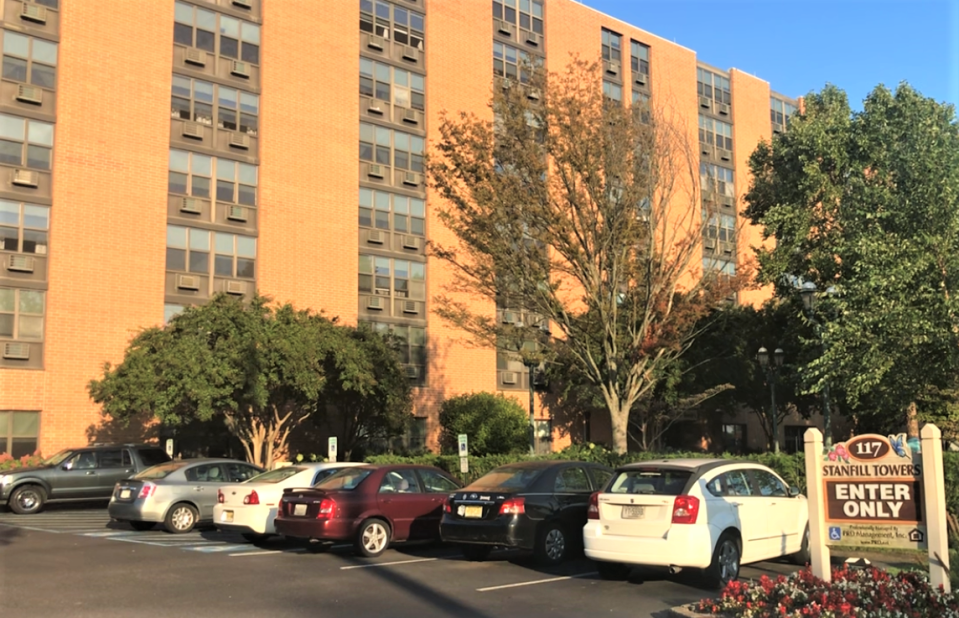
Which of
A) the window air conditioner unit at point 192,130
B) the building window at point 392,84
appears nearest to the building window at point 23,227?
the window air conditioner unit at point 192,130

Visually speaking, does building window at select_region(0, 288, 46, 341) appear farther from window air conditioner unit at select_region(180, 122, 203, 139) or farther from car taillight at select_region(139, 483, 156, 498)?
car taillight at select_region(139, 483, 156, 498)

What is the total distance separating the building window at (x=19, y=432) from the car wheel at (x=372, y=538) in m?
17.6

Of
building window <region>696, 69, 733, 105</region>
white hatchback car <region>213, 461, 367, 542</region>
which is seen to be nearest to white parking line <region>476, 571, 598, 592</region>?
white hatchback car <region>213, 461, 367, 542</region>

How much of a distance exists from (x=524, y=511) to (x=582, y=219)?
331 inches

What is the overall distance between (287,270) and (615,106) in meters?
16.8

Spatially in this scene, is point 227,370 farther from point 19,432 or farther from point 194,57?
point 194,57

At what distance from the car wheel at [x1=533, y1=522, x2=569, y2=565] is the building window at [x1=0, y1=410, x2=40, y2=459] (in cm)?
2015

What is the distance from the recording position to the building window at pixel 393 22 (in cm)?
3631

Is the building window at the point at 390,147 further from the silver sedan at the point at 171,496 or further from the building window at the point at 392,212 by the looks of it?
the silver sedan at the point at 171,496

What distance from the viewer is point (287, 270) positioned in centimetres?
3269

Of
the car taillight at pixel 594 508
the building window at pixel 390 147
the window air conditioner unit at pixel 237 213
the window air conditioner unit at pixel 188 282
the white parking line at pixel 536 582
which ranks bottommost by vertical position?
the white parking line at pixel 536 582

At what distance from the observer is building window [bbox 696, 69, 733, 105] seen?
49.2m

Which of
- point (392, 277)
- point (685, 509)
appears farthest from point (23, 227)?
point (685, 509)

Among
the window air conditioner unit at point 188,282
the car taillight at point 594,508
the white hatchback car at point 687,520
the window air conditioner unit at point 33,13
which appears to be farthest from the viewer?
the window air conditioner unit at point 188,282
